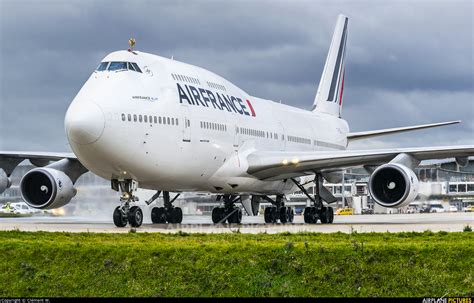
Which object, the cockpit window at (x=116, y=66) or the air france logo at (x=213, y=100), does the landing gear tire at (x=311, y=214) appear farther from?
the cockpit window at (x=116, y=66)

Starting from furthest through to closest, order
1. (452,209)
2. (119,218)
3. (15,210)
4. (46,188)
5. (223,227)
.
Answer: (452,209), (15,210), (46,188), (223,227), (119,218)

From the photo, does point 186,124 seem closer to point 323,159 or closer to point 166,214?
point 166,214

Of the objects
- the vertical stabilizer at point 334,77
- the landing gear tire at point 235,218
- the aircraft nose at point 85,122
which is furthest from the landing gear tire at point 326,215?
the vertical stabilizer at point 334,77

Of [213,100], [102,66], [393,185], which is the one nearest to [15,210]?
[213,100]

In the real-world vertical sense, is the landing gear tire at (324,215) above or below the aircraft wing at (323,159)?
below

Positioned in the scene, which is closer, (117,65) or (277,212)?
(117,65)

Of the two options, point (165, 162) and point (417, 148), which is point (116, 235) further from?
point (417, 148)

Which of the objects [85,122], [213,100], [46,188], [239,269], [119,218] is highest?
[213,100]

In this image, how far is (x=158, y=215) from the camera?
28125 millimetres

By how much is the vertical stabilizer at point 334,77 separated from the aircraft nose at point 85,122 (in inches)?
802

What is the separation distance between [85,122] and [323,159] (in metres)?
9.23

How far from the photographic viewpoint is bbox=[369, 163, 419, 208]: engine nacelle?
79.4 ft

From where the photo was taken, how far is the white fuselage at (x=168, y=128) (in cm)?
2156

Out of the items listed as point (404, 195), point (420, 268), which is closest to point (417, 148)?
point (404, 195)
